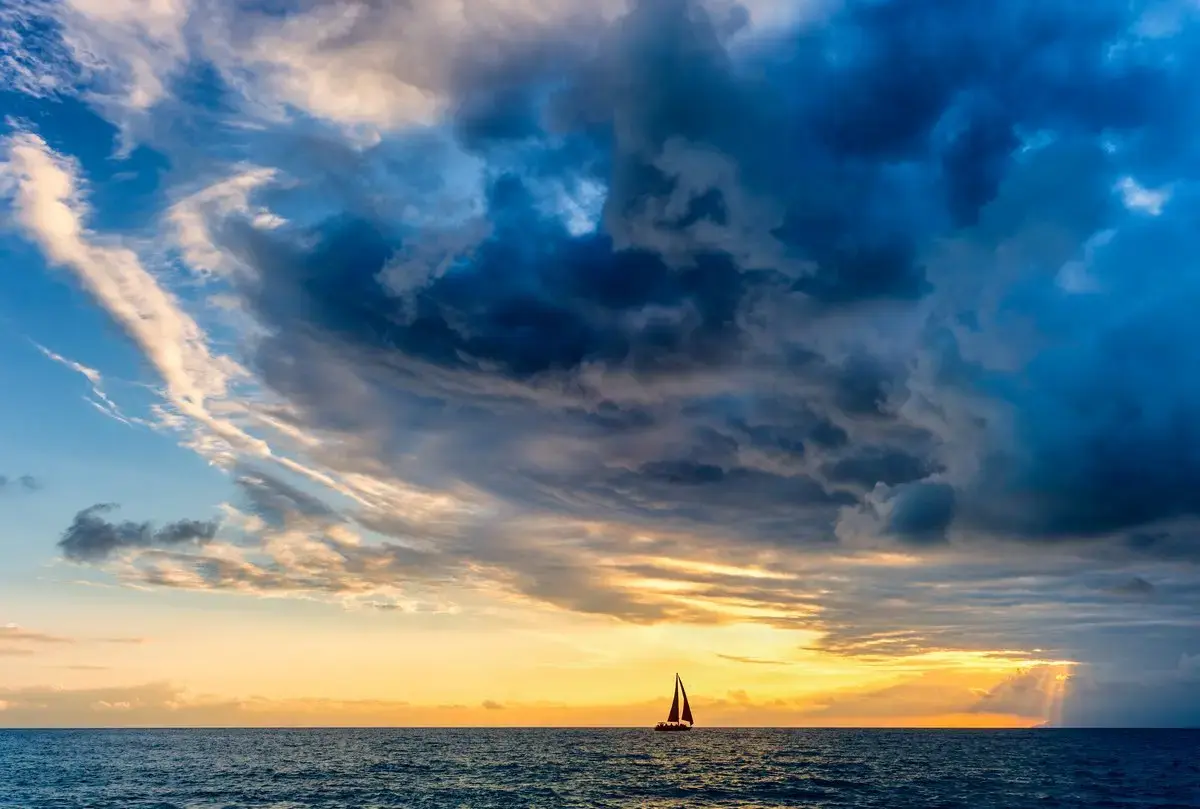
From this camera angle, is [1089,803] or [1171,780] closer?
[1089,803]

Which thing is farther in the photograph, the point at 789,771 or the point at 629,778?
the point at 789,771

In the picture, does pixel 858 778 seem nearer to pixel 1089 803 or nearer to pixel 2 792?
pixel 1089 803

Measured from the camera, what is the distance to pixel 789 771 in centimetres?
14788

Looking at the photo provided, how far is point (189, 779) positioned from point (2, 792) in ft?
77.3

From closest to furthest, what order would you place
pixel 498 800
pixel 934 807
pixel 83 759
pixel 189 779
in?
pixel 934 807 < pixel 498 800 < pixel 189 779 < pixel 83 759

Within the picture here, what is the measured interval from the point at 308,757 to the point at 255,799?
91599mm

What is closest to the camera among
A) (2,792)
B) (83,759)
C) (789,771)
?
(2,792)

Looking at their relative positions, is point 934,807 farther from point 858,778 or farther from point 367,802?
point 367,802

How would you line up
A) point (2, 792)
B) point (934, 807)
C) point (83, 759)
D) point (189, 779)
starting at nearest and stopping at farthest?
point (934, 807), point (2, 792), point (189, 779), point (83, 759)

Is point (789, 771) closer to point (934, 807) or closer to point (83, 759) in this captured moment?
point (934, 807)

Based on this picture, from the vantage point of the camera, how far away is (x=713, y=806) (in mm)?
95250

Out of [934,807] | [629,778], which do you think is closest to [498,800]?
[629,778]

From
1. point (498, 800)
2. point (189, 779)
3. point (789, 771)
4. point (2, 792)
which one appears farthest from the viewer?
point (789, 771)

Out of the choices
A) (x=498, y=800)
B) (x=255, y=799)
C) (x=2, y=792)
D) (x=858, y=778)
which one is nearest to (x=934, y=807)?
(x=858, y=778)
